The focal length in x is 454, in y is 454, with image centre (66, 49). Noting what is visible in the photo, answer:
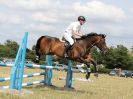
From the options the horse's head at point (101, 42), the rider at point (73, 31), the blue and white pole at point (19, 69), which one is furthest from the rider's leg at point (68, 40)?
the blue and white pole at point (19, 69)

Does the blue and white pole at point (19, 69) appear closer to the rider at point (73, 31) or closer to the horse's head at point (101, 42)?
the rider at point (73, 31)

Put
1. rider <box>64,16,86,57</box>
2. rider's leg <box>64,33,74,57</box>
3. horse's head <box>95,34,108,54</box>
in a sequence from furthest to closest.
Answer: horse's head <box>95,34,108,54</box>, rider's leg <box>64,33,74,57</box>, rider <box>64,16,86,57</box>

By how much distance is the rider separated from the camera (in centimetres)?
1609

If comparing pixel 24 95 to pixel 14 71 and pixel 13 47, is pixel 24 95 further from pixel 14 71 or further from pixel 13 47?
pixel 13 47

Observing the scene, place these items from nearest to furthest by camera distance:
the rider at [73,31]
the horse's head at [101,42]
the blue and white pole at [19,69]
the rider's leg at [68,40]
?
the blue and white pole at [19,69] < the rider at [73,31] < the rider's leg at [68,40] < the horse's head at [101,42]

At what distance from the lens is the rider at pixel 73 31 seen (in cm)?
1609

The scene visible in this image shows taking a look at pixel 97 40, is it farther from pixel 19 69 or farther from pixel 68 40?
pixel 19 69

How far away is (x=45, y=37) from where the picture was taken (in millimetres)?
18578

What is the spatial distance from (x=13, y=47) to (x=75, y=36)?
381 feet

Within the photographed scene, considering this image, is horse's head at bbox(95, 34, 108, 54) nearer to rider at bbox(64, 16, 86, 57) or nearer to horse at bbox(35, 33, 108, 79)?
horse at bbox(35, 33, 108, 79)

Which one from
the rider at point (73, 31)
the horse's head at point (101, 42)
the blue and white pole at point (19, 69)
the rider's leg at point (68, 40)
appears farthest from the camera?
the horse's head at point (101, 42)

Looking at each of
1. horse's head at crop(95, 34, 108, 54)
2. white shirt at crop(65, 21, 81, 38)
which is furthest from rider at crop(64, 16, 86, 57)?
horse's head at crop(95, 34, 108, 54)

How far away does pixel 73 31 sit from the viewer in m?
16.3

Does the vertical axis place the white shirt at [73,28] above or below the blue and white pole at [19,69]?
above
